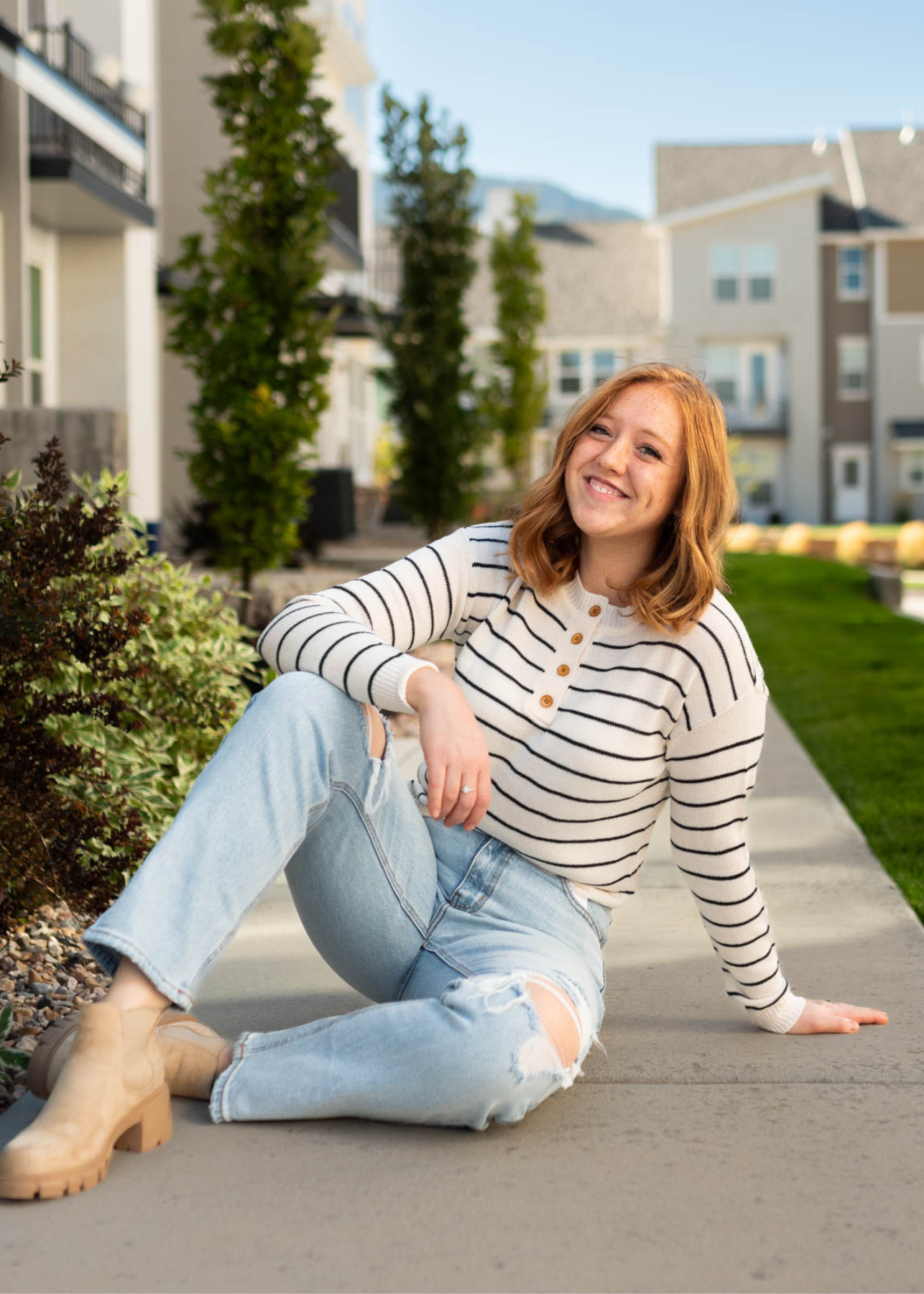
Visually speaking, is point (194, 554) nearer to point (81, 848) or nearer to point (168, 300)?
point (168, 300)

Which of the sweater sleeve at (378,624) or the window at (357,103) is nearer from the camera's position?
the sweater sleeve at (378,624)

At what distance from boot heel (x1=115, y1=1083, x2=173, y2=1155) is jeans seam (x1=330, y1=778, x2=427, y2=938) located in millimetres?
506

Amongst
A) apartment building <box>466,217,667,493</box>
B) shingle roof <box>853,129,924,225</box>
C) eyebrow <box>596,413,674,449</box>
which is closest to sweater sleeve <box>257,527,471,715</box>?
eyebrow <box>596,413,674,449</box>

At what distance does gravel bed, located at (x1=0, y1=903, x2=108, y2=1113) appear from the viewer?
9.77 feet

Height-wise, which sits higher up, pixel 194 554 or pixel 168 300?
pixel 168 300

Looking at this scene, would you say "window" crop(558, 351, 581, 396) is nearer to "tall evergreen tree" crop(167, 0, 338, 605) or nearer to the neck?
"tall evergreen tree" crop(167, 0, 338, 605)

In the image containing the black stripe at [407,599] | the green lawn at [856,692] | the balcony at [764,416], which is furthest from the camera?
the balcony at [764,416]

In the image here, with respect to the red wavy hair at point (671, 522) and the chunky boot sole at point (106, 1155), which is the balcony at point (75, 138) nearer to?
the red wavy hair at point (671, 522)

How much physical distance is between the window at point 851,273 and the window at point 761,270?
1802 mm

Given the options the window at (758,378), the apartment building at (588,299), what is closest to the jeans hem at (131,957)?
the apartment building at (588,299)

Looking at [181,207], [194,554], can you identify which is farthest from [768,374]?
[194,554]

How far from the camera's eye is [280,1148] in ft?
→ 7.22

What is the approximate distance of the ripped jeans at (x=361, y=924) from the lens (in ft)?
6.96

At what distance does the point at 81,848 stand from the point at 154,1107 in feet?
3.04
